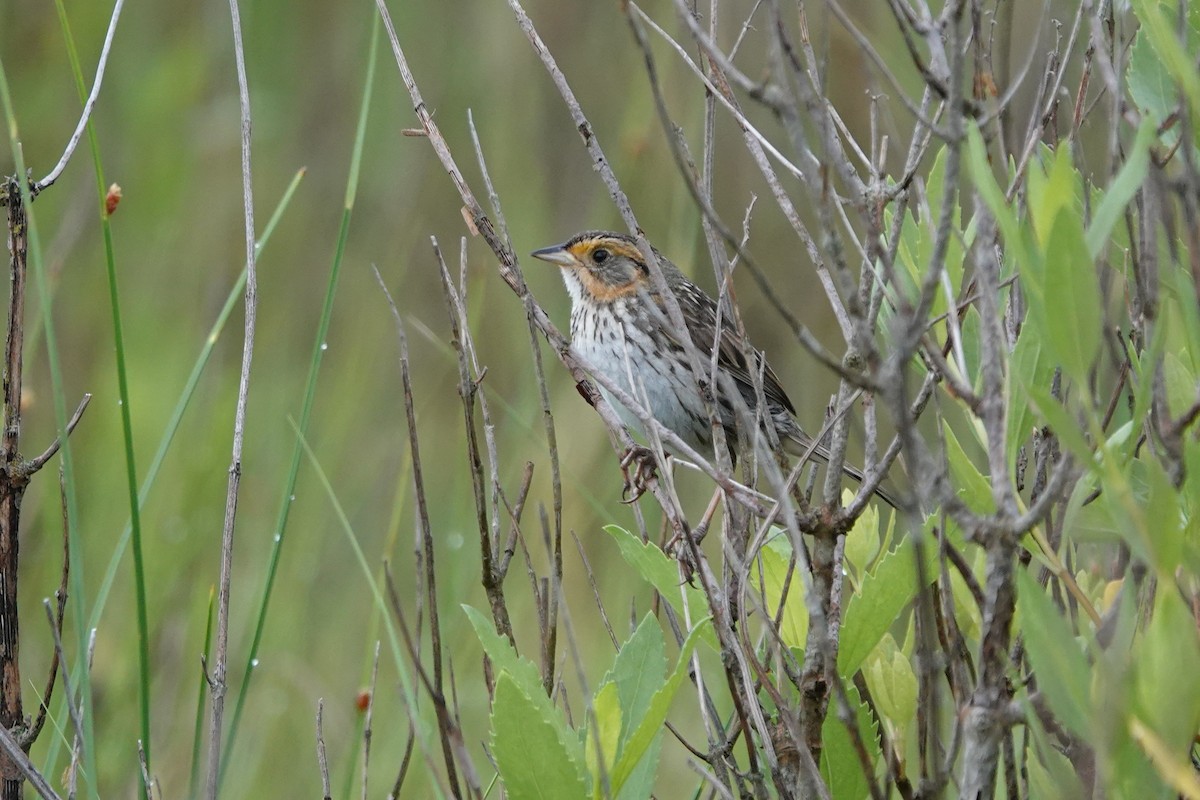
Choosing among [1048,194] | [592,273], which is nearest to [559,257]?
[592,273]

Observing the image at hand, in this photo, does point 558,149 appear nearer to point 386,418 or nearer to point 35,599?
point 386,418

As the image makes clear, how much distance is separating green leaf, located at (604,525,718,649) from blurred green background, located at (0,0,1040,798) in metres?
1.31

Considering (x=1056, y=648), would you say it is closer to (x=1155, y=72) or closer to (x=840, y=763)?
(x=840, y=763)

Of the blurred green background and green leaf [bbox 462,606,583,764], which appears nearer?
green leaf [bbox 462,606,583,764]

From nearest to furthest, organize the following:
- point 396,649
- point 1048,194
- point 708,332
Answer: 1. point 1048,194
2. point 396,649
3. point 708,332

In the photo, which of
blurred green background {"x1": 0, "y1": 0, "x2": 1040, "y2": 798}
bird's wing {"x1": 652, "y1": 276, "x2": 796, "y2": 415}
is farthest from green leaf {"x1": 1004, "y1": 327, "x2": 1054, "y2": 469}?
bird's wing {"x1": 652, "y1": 276, "x2": 796, "y2": 415}

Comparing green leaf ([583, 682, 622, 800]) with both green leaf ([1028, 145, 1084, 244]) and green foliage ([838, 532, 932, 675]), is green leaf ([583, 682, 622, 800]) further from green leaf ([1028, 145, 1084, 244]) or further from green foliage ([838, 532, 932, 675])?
green leaf ([1028, 145, 1084, 244])

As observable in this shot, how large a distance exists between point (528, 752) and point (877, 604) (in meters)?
0.44

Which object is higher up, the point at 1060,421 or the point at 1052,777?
the point at 1060,421

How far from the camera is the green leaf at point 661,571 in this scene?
1.71m

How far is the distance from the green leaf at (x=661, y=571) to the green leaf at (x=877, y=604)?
0.18 m

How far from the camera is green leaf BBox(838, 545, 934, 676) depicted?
1.53 meters

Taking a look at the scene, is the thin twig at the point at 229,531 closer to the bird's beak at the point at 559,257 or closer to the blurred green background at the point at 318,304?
the blurred green background at the point at 318,304

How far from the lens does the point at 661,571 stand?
5.67 feet
